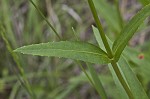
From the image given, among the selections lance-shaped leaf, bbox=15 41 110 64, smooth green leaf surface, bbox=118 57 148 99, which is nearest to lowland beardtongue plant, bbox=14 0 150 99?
lance-shaped leaf, bbox=15 41 110 64

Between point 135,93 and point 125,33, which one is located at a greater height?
point 125,33

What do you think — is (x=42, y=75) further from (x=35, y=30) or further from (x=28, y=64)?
(x=35, y=30)

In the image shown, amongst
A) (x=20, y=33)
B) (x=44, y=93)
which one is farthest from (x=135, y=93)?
(x=20, y=33)

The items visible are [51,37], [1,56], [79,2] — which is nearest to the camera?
[1,56]

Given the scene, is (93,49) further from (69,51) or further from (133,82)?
(133,82)

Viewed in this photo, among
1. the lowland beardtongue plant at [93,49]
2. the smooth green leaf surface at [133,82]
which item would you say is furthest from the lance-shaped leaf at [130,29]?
the smooth green leaf surface at [133,82]

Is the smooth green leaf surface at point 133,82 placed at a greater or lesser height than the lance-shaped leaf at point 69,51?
lesser

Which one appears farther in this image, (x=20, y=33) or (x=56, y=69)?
(x=20, y=33)

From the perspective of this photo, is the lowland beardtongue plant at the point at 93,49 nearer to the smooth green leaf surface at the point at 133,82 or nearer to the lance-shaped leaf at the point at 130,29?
the lance-shaped leaf at the point at 130,29
